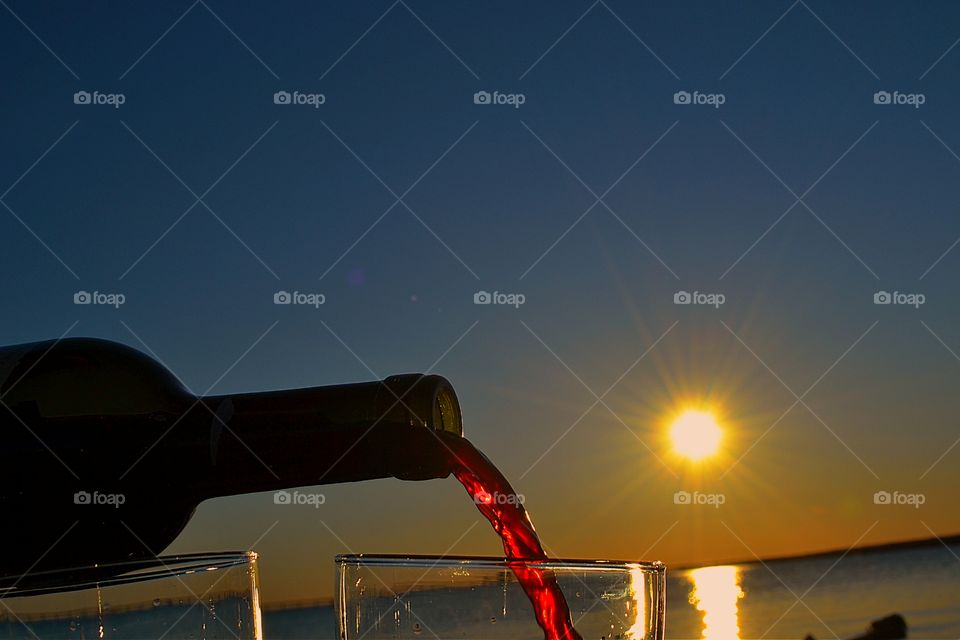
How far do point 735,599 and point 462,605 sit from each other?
11213 millimetres

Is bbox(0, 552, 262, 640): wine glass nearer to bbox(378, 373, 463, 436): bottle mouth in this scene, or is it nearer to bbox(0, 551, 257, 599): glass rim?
bbox(0, 551, 257, 599): glass rim

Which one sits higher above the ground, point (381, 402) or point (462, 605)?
point (381, 402)

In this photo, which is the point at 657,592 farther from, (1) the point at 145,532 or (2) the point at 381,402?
(1) the point at 145,532

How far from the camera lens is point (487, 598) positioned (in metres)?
0.75

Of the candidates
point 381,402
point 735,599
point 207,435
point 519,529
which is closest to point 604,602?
point 519,529

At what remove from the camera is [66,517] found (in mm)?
1988

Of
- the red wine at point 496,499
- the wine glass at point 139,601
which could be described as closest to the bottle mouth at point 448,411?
the red wine at point 496,499

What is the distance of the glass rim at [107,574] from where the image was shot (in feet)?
2.48

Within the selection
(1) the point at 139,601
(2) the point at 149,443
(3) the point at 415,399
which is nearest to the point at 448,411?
(3) the point at 415,399

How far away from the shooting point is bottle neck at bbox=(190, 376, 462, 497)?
176 centimetres

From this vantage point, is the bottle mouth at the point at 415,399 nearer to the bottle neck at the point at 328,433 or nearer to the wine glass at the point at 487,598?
the bottle neck at the point at 328,433

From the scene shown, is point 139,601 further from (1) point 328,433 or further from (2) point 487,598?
(1) point 328,433

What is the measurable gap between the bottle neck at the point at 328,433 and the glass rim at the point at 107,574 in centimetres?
91

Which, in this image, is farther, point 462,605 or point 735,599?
point 735,599
